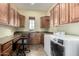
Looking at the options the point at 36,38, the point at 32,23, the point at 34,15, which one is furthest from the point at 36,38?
the point at 34,15

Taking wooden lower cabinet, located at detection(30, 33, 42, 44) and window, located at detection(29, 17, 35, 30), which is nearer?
wooden lower cabinet, located at detection(30, 33, 42, 44)

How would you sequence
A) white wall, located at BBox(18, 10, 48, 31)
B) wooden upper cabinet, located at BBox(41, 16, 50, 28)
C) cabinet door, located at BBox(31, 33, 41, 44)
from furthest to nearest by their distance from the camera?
wooden upper cabinet, located at BBox(41, 16, 50, 28)
white wall, located at BBox(18, 10, 48, 31)
cabinet door, located at BBox(31, 33, 41, 44)

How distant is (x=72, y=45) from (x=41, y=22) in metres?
4.75

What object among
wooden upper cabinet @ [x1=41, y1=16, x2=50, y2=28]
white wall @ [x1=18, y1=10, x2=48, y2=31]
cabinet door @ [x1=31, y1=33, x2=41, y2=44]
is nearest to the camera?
cabinet door @ [x1=31, y1=33, x2=41, y2=44]

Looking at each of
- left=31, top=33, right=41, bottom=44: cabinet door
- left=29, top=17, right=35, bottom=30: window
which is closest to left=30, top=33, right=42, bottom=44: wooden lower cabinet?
left=31, top=33, right=41, bottom=44: cabinet door

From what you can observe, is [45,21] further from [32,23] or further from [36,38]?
[36,38]

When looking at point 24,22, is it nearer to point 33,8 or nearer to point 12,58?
point 33,8

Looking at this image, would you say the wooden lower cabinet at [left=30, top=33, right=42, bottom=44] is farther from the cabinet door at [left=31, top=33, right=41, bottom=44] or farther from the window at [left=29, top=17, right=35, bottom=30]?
the window at [left=29, top=17, right=35, bottom=30]

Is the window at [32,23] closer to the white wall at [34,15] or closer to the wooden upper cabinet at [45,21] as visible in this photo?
the white wall at [34,15]

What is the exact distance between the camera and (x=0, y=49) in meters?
1.67


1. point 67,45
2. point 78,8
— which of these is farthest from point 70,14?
point 67,45

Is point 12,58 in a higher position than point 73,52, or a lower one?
higher

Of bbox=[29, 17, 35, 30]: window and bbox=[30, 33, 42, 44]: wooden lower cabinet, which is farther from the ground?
bbox=[29, 17, 35, 30]: window

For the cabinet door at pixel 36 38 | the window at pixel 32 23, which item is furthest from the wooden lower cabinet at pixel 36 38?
the window at pixel 32 23
